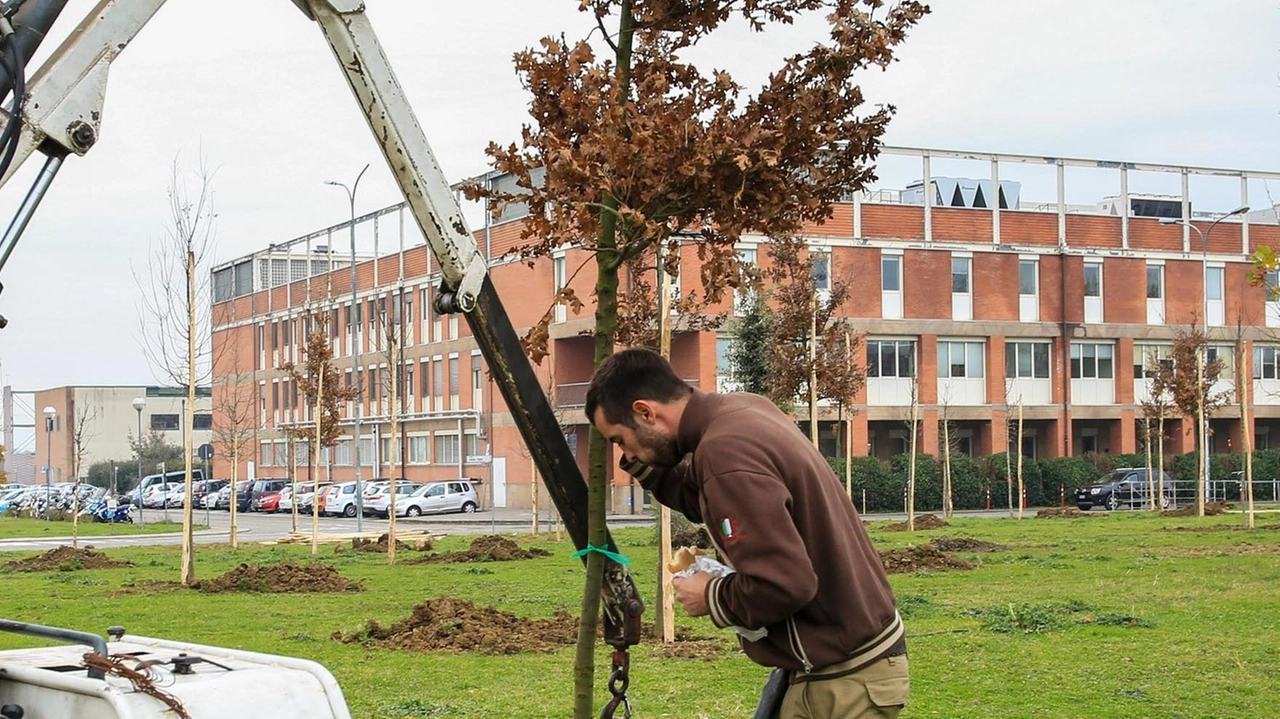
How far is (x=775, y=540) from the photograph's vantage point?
4137 mm

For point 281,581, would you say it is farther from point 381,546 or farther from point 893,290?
point 893,290

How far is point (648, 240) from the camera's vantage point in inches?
256

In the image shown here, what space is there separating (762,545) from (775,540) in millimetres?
40

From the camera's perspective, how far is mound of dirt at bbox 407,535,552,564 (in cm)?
2586

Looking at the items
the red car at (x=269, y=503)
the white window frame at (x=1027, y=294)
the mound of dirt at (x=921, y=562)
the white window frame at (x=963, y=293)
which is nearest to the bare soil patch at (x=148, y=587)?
the mound of dirt at (x=921, y=562)

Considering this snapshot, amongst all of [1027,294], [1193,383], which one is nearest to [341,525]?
[1193,383]

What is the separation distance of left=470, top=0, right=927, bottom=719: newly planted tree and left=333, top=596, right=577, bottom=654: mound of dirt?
22.5ft

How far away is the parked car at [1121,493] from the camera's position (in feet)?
162

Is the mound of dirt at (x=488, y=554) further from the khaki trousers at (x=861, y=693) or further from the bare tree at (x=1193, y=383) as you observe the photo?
the khaki trousers at (x=861, y=693)

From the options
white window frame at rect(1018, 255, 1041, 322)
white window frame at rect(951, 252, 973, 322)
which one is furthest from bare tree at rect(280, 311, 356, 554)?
white window frame at rect(1018, 255, 1041, 322)

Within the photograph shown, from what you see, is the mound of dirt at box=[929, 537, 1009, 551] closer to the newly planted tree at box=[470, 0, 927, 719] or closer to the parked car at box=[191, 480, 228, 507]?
the newly planted tree at box=[470, 0, 927, 719]

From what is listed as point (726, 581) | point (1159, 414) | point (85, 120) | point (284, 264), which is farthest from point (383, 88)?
point (284, 264)

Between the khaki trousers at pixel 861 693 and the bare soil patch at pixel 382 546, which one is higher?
the khaki trousers at pixel 861 693

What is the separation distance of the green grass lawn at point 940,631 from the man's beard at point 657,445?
4.96 meters
